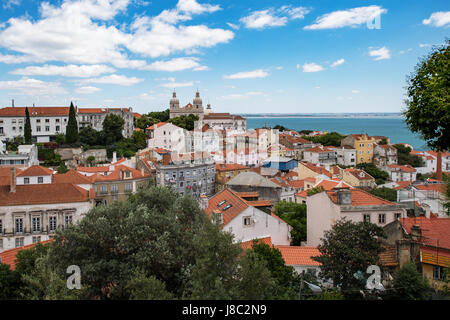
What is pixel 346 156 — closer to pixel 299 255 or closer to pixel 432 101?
pixel 299 255

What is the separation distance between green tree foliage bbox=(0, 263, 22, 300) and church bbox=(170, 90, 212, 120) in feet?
294

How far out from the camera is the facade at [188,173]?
142 feet

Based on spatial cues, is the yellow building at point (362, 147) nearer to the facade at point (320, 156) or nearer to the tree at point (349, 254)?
the facade at point (320, 156)

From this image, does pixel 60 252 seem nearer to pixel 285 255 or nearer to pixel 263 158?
pixel 285 255

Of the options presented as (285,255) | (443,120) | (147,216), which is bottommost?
(285,255)

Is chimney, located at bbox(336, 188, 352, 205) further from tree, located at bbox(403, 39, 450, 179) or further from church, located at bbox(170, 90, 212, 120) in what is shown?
church, located at bbox(170, 90, 212, 120)

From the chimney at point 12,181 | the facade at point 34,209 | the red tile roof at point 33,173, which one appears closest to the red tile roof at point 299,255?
the facade at point 34,209

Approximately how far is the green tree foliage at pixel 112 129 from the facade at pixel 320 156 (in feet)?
113

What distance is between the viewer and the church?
104644 millimetres

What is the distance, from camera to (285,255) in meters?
16.3

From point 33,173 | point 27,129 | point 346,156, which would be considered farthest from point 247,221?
point 346,156

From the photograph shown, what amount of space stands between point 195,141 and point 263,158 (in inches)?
689

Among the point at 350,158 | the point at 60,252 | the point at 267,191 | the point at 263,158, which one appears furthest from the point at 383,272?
the point at 350,158

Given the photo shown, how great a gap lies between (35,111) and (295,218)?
56.9m
